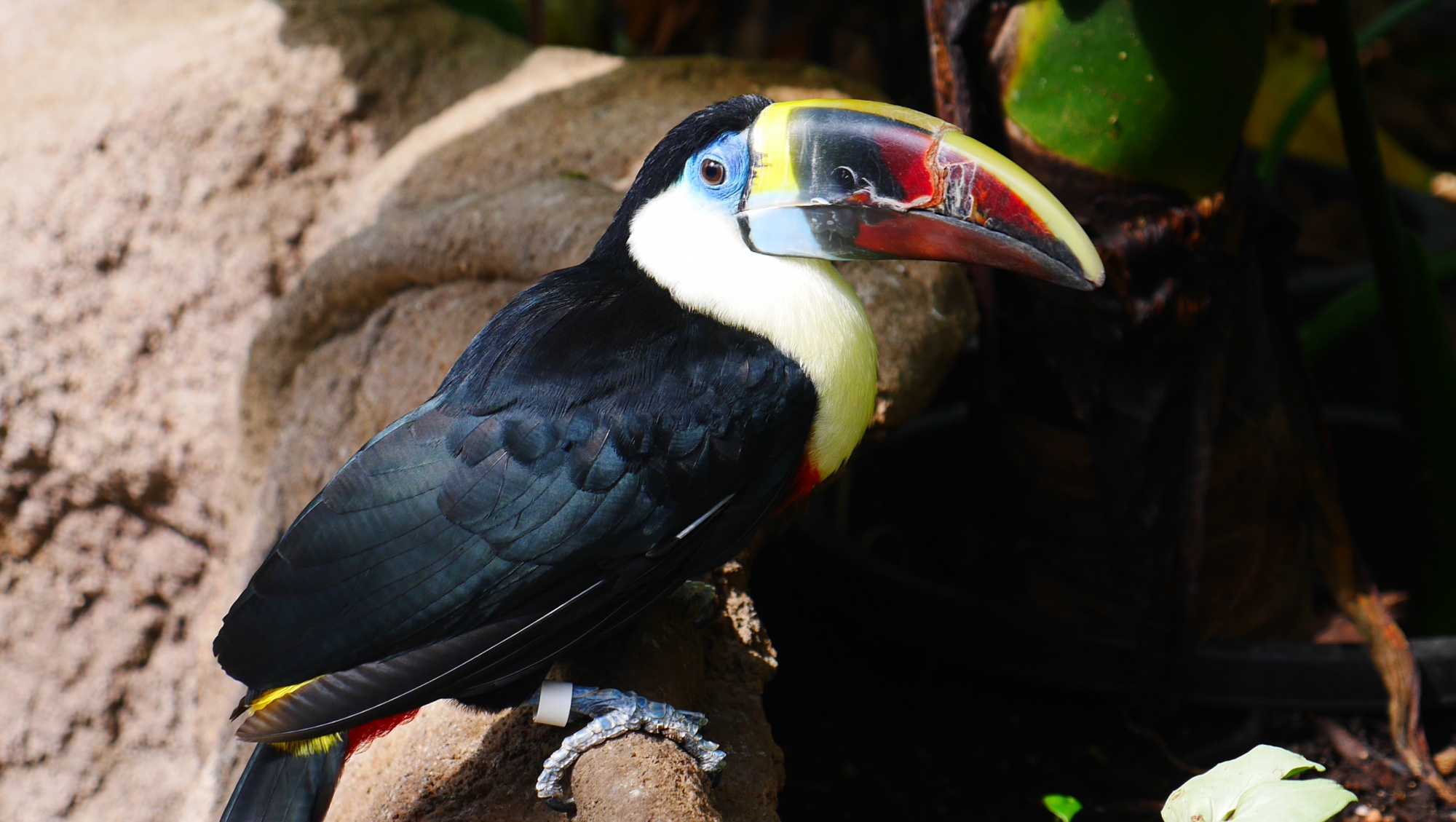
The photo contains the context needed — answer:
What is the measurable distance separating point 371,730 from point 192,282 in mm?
1531

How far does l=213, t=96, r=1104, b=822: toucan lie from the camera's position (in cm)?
144

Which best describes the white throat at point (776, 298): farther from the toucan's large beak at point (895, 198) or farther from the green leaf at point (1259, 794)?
the green leaf at point (1259, 794)

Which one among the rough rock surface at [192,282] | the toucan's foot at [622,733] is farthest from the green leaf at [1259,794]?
the rough rock surface at [192,282]

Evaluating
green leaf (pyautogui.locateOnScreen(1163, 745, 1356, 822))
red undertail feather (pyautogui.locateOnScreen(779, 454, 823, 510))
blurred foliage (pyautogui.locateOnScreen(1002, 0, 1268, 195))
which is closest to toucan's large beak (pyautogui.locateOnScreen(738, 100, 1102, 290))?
red undertail feather (pyautogui.locateOnScreen(779, 454, 823, 510))

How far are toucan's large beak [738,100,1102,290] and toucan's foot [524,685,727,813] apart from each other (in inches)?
24.6

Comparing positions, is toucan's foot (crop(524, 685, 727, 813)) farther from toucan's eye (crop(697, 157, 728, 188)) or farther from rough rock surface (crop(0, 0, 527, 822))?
rough rock surface (crop(0, 0, 527, 822))

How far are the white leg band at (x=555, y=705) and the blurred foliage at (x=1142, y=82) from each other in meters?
1.13

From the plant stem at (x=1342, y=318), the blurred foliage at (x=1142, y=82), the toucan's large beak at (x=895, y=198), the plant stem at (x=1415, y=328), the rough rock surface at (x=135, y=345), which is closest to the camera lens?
the toucan's large beak at (x=895, y=198)

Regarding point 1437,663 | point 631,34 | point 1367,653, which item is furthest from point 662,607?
point 631,34

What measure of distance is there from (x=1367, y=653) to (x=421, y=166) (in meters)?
2.20

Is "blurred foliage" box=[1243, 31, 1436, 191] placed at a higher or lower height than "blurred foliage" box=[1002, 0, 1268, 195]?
lower

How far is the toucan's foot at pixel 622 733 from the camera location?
144 centimetres

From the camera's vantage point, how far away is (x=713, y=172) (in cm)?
155

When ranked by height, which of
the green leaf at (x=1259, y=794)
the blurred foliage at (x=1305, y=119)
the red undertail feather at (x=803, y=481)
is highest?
the red undertail feather at (x=803, y=481)
